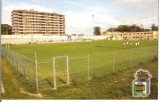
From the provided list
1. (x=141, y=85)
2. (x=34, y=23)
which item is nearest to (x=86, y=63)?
(x=141, y=85)

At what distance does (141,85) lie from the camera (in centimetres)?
759

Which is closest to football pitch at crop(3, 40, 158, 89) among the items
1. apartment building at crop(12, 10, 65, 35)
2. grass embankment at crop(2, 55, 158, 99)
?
grass embankment at crop(2, 55, 158, 99)

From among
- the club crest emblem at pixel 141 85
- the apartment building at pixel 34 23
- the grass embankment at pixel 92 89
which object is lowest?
the grass embankment at pixel 92 89

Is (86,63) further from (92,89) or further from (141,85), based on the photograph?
(141,85)

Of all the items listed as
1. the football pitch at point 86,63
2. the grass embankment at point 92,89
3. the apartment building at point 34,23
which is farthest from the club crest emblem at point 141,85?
the apartment building at point 34,23

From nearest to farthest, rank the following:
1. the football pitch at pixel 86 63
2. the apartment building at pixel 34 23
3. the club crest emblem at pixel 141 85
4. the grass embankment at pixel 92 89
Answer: the club crest emblem at pixel 141 85, the grass embankment at pixel 92 89, the football pitch at pixel 86 63, the apartment building at pixel 34 23

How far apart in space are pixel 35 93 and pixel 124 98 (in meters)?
2.68

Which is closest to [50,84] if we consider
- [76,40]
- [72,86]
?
[72,86]

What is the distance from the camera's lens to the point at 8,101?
760cm

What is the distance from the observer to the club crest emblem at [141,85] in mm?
7465

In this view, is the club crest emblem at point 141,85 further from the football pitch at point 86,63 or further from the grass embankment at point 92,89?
the football pitch at point 86,63

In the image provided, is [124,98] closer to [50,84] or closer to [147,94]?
[147,94]

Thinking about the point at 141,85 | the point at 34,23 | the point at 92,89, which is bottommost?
the point at 92,89

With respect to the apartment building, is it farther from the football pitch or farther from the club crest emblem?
the club crest emblem
